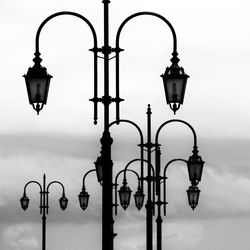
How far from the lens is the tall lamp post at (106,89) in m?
19.5

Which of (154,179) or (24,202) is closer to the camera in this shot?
(154,179)

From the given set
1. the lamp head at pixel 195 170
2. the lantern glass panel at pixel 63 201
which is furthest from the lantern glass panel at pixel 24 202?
the lamp head at pixel 195 170

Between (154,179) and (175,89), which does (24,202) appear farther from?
(175,89)

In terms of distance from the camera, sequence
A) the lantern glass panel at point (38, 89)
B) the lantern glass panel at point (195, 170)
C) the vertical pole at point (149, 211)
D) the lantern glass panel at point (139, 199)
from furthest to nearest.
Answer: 1. the lantern glass panel at point (139, 199)
2. the vertical pole at point (149, 211)
3. the lantern glass panel at point (195, 170)
4. the lantern glass panel at point (38, 89)

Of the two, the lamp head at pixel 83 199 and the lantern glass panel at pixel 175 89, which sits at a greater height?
the lamp head at pixel 83 199

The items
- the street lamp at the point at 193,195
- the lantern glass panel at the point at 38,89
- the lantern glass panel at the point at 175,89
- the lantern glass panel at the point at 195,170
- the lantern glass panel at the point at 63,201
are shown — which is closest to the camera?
the lantern glass panel at the point at 38,89

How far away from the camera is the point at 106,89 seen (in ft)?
66.3

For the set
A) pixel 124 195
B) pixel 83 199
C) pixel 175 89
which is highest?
pixel 83 199

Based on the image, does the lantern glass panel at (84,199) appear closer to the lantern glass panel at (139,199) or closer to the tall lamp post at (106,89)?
the lantern glass panel at (139,199)

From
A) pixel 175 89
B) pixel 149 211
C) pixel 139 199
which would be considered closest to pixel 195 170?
pixel 149 211

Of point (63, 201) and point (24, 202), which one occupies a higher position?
point (24, 202)

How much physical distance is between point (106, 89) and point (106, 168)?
56.6 inches

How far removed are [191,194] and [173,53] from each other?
49.3 feet

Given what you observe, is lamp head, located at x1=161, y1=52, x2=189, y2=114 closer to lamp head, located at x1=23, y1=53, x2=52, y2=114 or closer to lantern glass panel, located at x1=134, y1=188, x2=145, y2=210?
lamp head, located at x1=23, y1=53, x2=52, y2=114
